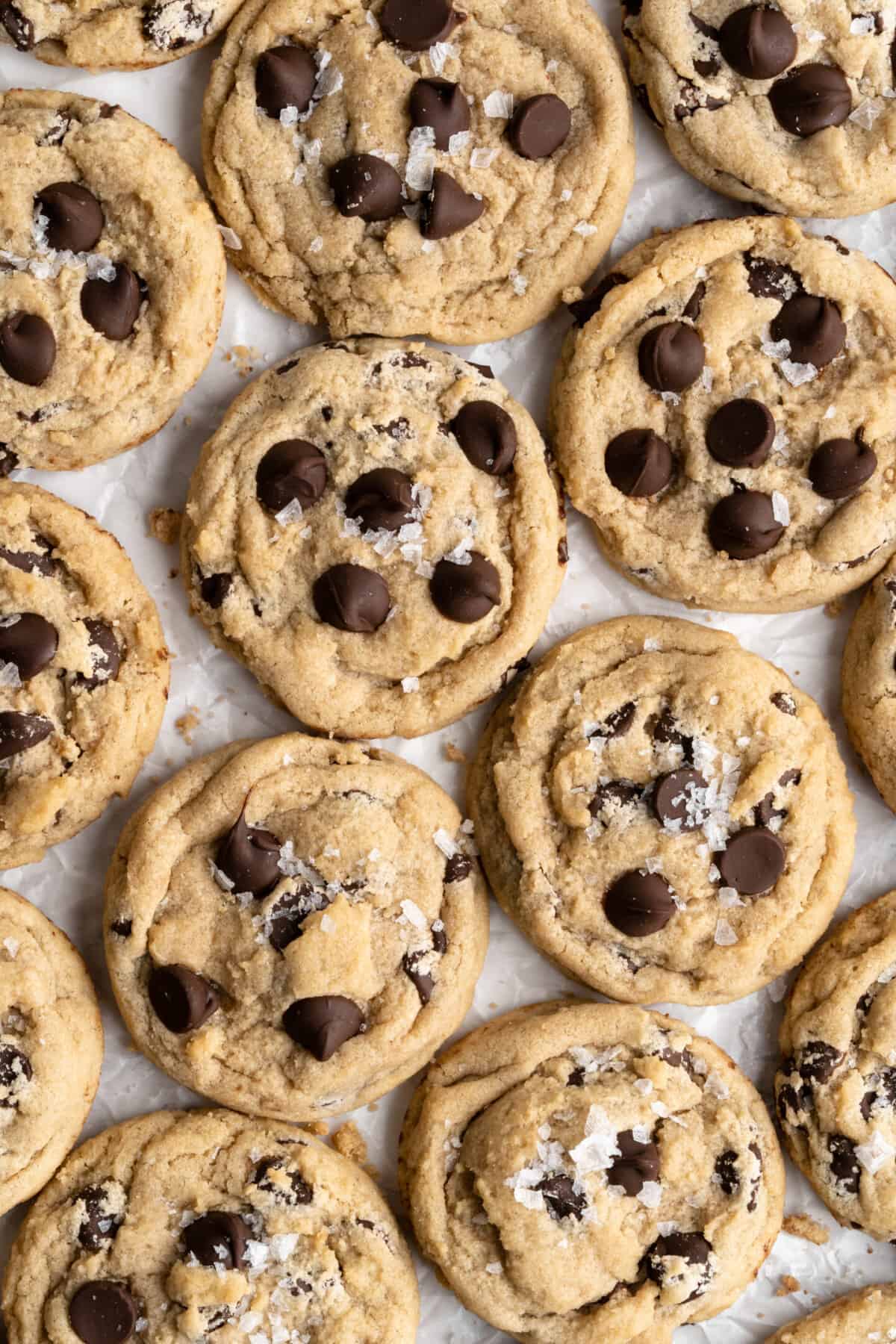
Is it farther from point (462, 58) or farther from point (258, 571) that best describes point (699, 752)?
point (462, 58)

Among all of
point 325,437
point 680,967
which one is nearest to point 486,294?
point 325,437

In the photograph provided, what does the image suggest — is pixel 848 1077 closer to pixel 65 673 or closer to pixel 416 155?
pixel 65 673

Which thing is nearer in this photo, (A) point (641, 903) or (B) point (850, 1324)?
(A) point (641, 903)

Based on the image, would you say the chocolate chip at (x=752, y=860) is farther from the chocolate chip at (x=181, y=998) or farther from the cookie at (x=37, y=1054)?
the cookie at (x=37, y=1054)

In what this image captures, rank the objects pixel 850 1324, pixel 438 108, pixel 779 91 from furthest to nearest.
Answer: pixel 850 1324
pixel 779 91
pixel 438 108

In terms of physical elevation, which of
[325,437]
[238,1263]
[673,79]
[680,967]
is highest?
[673,79]

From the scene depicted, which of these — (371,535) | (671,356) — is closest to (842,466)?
(671,356)

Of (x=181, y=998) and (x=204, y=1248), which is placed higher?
(x=181, y=998)
